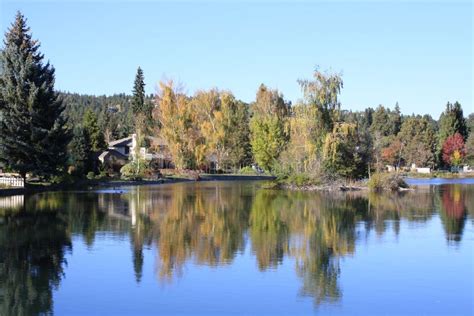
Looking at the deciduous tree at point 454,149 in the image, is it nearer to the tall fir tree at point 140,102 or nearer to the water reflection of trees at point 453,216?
the tall fir tree at point 140,102

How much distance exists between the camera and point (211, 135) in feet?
238

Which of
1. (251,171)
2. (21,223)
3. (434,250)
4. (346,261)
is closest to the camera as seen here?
(346,261)

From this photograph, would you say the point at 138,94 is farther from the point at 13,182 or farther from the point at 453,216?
the point at 453,216

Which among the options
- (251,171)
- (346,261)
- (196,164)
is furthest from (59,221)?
(251,171)

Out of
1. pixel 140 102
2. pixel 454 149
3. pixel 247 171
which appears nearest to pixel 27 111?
pixel 247 171

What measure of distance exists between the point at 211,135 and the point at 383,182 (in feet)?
97.1

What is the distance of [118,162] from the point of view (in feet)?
223

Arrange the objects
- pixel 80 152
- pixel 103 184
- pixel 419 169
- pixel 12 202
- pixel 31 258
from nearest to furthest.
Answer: pixel 31 258, pixel 12 202, pixel 103 184, pixel 80 152, pixel 419 169

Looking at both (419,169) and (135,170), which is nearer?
(135,170)

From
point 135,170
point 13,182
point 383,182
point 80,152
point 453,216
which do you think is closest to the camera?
point 453,216

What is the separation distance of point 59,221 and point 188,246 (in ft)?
26.6

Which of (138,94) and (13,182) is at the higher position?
(138,94)

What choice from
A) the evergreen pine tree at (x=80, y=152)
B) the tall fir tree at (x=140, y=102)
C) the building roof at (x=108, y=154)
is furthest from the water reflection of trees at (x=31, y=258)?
the tall fir tree at (x=140, y=102)

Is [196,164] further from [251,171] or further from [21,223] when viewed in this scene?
[21,223]
